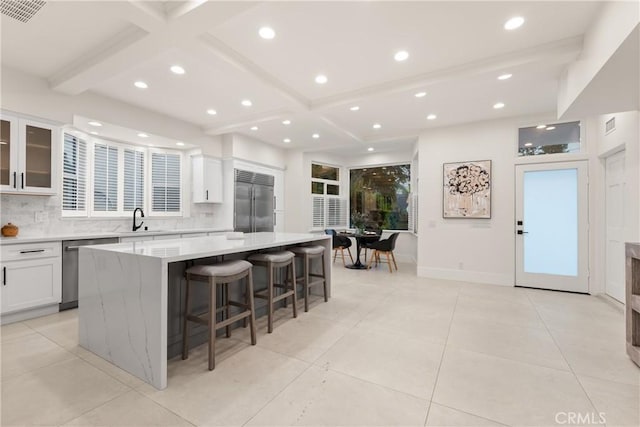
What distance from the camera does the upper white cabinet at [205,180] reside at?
561cm

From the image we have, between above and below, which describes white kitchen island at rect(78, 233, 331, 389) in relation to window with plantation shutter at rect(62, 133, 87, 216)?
below

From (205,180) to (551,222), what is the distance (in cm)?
613

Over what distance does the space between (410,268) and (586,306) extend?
120 inches

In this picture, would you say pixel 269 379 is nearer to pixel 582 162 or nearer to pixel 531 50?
pixel 531 50

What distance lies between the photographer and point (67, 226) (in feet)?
13.3

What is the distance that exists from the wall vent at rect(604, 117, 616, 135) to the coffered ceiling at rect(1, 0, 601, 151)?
0.73 meters

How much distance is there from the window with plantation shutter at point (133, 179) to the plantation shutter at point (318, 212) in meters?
3.95

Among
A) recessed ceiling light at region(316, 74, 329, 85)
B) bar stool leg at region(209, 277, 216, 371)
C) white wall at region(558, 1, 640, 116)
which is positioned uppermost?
recessed ceiling light at region(316, 74, 329, 85)

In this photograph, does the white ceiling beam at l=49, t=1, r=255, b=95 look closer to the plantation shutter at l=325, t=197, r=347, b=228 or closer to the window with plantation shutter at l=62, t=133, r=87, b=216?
the window with plantation shutter at l=62, t=133, r=87, b=216

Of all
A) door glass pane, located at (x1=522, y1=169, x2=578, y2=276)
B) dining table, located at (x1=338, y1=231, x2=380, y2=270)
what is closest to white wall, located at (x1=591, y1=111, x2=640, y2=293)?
door glass pane, located at (x1=522, y1=169, x2=578, y2=276)

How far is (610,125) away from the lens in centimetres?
385

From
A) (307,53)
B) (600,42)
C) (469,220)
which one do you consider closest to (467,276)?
(469,220)

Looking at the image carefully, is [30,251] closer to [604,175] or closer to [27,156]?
[27,156]

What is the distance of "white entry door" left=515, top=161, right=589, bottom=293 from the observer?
4391 mm
